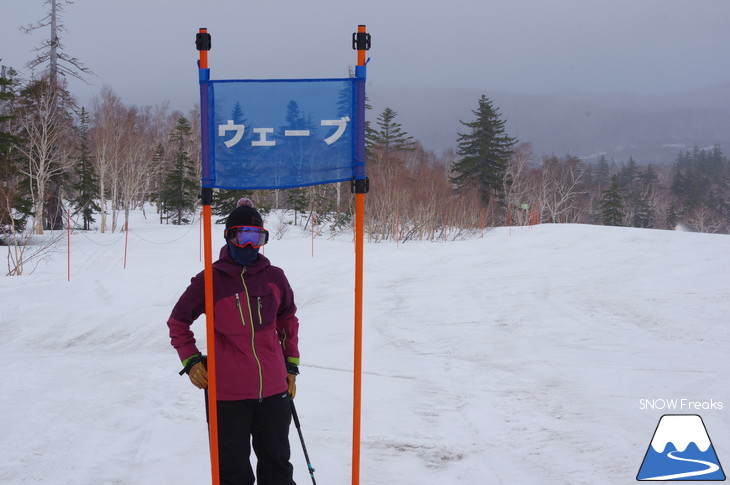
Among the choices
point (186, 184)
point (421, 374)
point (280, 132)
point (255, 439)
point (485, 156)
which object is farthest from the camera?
point (485, 156)

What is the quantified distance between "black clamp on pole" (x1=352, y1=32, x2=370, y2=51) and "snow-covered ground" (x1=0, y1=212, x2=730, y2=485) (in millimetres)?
3147

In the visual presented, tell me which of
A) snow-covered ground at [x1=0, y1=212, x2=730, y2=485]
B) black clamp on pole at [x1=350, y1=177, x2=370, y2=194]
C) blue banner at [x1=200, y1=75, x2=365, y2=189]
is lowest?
snow-covered ground at [x1=0, y1=212, x2=730, y2=485]

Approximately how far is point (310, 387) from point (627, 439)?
3.33 metres

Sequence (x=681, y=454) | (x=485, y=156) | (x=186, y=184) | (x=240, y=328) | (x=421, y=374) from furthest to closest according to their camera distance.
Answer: (x=485, y=156), (x=186, y=184), (x=421, y=374), (x=681, y=454), (x=240, y=328)

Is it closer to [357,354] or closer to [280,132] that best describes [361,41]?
[280,132]

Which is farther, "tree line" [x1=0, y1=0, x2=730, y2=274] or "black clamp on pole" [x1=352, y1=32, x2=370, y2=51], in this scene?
"tree line" [x1=0, y1=0, x2=730, y2=274]

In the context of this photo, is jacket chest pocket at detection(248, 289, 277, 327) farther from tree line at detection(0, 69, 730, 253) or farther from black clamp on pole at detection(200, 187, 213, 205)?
tree line at detection(0, 69, 730, 253)

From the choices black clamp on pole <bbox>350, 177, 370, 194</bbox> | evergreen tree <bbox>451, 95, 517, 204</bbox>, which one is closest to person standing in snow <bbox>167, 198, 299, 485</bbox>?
black clamp on pole <bbox>350, 177, 370, 194</bbox>

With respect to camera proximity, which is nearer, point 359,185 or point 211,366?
point 211,366

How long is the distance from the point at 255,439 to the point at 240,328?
0.71 meters

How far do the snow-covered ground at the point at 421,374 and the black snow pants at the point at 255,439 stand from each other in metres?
0.95

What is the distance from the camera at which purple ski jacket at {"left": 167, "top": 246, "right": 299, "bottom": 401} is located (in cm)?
325

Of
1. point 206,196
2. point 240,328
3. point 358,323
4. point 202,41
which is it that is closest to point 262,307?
point 240,328

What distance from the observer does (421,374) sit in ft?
22.6
